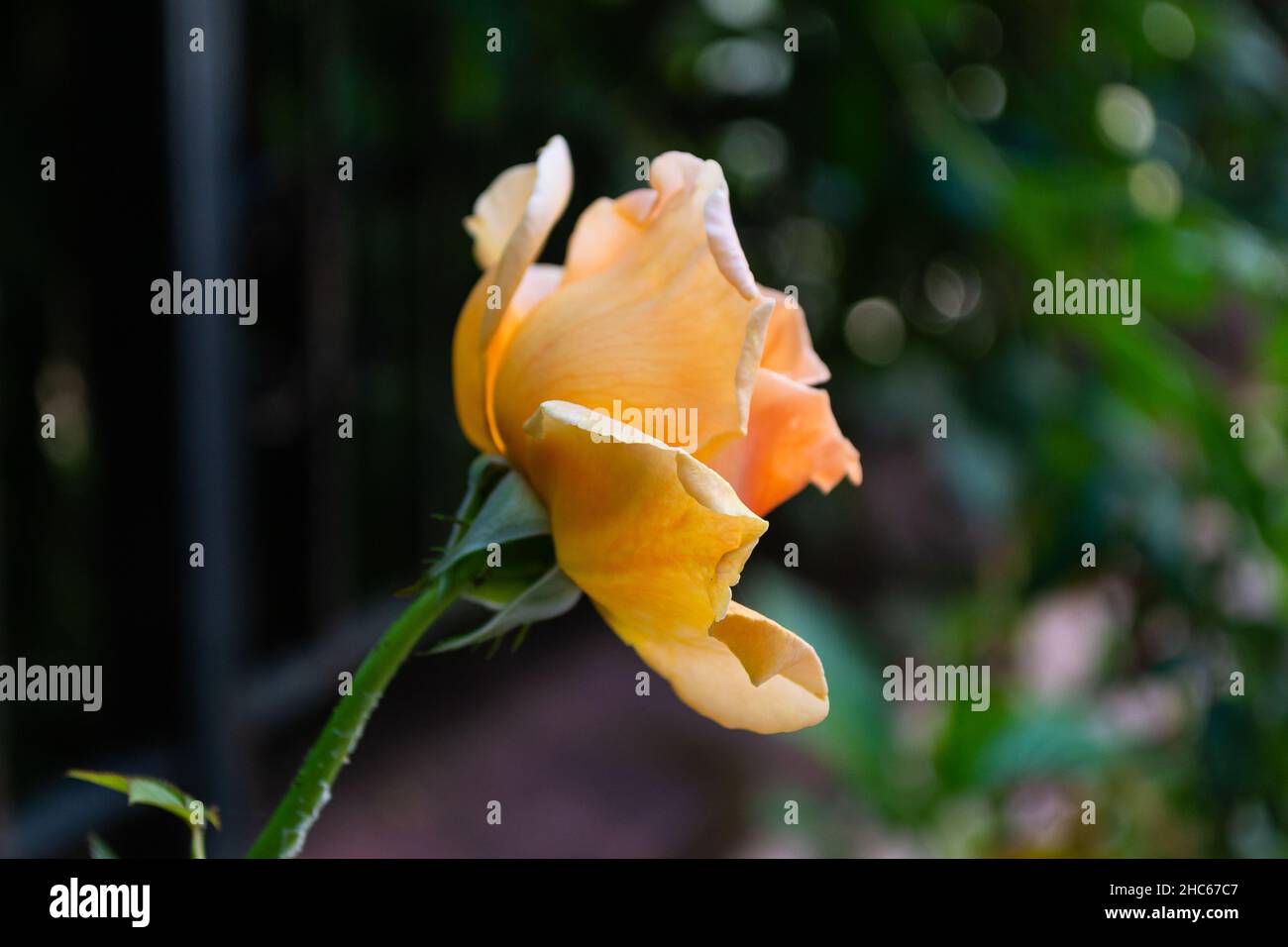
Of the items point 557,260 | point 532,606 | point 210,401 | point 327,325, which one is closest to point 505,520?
point 532,606

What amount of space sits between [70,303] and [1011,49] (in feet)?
3.40

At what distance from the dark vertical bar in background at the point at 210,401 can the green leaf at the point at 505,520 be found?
845 millimetres

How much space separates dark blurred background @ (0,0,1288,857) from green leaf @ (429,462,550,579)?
0.75m

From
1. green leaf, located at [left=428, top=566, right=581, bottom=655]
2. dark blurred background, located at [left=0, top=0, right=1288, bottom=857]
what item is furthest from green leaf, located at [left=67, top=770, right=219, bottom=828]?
dark blurred background, located at [left=0, top=0, right=1288, bottom=857]

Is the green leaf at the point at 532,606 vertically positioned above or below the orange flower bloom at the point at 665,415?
below

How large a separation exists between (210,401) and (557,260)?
616 mm

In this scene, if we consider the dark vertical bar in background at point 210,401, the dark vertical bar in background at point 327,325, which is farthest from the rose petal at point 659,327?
the dark vertical bar in background at point 327,325

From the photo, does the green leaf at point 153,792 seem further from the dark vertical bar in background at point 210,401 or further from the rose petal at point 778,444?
the dark vertical bar in background at point 210,401

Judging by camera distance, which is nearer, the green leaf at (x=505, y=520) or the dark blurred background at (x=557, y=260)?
the green leaf at (x=505, y=520)

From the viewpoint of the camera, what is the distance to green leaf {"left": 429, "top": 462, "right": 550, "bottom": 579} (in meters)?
0.23

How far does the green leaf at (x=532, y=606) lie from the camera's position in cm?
22

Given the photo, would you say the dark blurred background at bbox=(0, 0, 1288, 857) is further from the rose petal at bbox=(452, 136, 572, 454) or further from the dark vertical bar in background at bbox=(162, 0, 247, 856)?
the rose petal at bbox=(452, 136, 572, 454)
